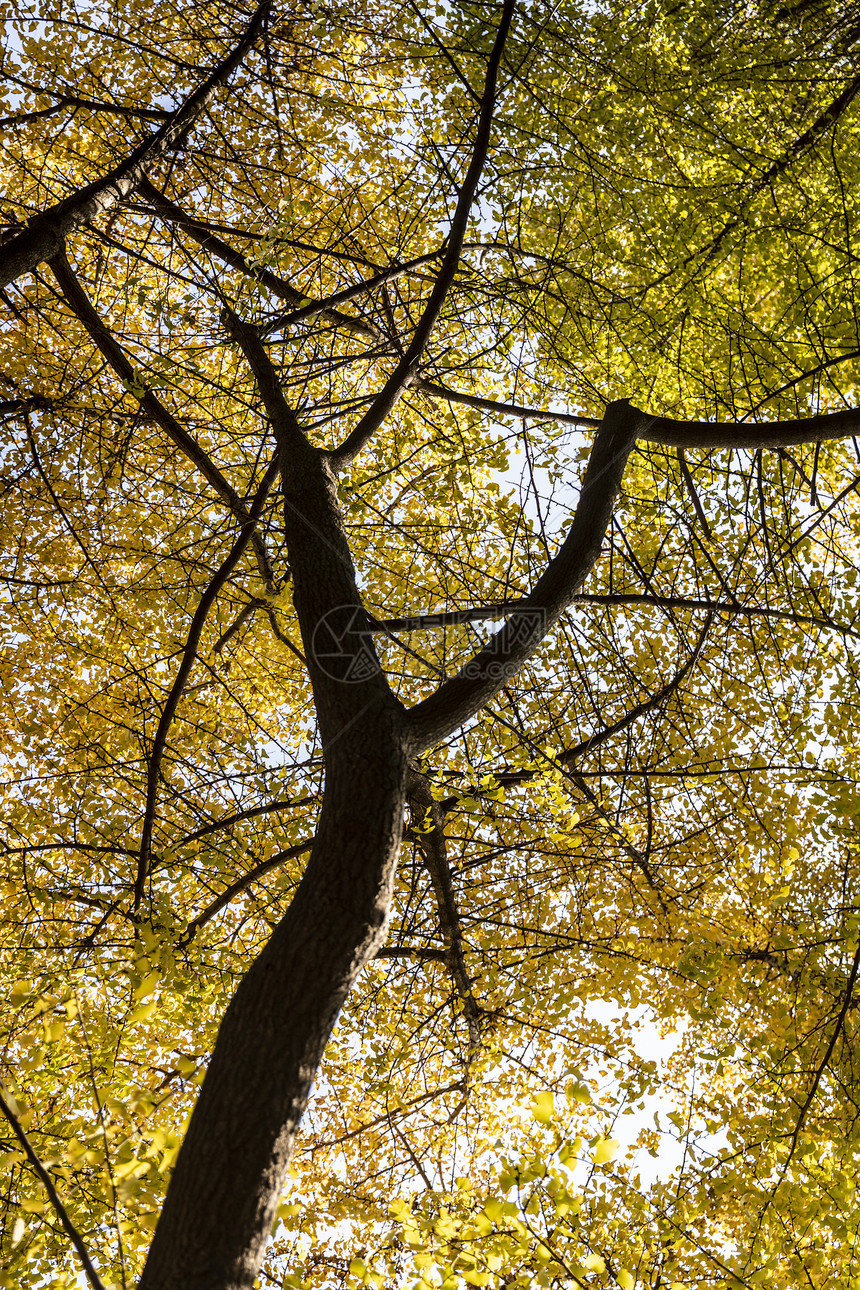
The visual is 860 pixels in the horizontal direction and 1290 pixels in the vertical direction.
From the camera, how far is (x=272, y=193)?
5.34 meters

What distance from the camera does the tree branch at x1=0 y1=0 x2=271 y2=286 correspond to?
3.07 m

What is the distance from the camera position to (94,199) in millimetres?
3350

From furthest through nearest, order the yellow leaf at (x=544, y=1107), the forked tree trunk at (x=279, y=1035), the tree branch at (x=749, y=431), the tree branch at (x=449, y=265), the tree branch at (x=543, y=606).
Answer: the tree branch at (x=749, y=431) → the tree branch at (x=449, y=265) → the tree branch at (x=543, y=606) → the yellow leaf at (x=544, y=1107) → the forked tree trunk at (x=279, y=1035)

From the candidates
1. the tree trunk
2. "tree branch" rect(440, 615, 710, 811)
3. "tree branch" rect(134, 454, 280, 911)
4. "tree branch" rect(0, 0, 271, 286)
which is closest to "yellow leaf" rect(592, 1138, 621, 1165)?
the tree trunk

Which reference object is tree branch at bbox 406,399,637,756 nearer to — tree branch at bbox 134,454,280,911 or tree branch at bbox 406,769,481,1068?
tree branch at bbox 406,769,481,1068

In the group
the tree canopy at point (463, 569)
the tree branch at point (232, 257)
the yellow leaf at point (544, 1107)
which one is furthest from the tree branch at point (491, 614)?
the tree branch at point (232, 257)

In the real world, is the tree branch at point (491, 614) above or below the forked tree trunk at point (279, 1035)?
above

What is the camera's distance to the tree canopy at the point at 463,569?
391 centimetres

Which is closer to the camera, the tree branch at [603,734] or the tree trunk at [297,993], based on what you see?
the tree trunk at [297,993]

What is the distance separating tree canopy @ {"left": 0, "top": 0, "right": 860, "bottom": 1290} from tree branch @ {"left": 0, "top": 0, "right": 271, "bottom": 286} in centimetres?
3

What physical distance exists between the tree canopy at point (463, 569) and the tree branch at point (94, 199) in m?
0.03

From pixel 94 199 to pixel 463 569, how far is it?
3.09 meters

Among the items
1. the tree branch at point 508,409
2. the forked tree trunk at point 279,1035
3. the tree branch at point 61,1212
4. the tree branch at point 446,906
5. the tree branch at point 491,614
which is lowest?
the tree branch at point 61,1212

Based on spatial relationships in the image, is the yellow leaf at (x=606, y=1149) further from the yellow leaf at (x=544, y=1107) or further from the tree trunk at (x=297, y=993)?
the tree trunk at (x=297, y=993)
